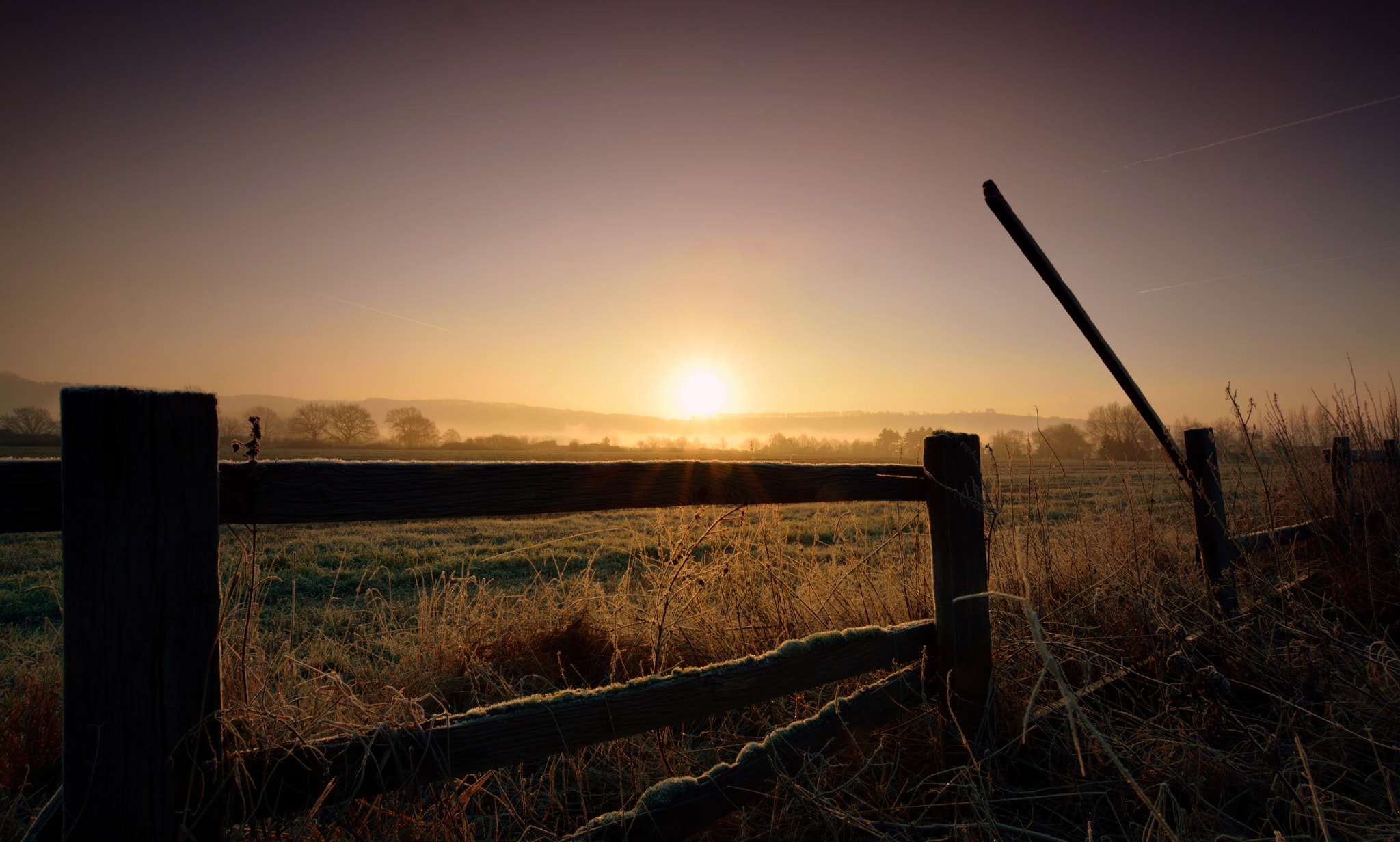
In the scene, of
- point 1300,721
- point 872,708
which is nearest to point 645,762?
point 872,708

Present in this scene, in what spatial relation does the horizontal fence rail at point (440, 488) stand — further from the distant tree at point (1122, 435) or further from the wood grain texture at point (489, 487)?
the distant tree at point (1122, 435)

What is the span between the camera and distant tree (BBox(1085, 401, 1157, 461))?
479cm

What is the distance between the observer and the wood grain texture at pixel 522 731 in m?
1.47

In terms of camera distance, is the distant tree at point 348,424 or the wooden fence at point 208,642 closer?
the wooden fence at point 208,642

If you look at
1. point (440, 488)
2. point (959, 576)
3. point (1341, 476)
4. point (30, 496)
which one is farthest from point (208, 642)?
point (1341, 476)

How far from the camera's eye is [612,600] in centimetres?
390

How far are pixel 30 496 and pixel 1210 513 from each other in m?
5.19

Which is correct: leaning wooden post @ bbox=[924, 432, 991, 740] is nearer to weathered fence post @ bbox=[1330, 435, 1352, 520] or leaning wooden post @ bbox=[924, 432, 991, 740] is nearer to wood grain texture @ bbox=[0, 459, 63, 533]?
wood grain texture @ bbox=[0, 459, 63, 533]

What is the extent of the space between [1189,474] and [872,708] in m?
2.79

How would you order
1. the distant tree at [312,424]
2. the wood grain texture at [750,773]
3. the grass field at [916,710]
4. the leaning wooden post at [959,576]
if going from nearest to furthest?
1. the wood grain texture at [750,773]
2. the grass field at [916,710]
3. the leaning wooden post at [959,576]
4. the distant tree at [312,424]

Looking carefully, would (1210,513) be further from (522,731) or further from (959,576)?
(522,731)

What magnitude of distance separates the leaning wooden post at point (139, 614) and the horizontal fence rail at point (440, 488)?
10cm

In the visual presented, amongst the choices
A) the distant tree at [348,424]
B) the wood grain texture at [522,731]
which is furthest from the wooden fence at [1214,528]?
the distant tree at [348,424]

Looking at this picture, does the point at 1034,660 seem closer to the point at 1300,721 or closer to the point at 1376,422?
the point at 1300,721
